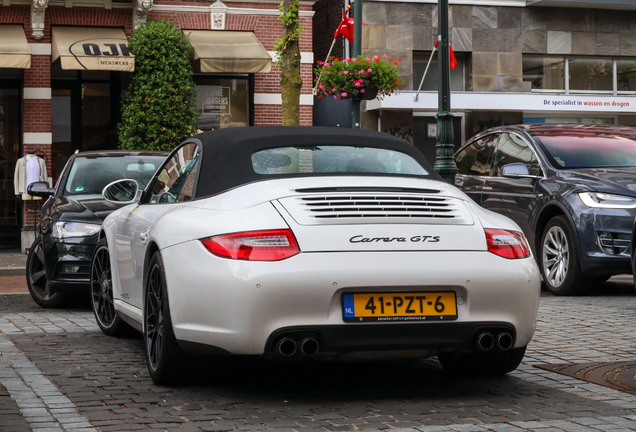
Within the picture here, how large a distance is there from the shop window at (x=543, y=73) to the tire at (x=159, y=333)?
20687 millimetres

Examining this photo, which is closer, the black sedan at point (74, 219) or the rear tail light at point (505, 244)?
the rear tail light at point (505, 244)

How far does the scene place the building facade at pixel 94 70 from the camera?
19.8m

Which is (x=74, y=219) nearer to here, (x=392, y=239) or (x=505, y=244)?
(x=392, y=239)

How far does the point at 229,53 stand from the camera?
66.9 feet

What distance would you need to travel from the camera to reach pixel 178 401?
201 inches

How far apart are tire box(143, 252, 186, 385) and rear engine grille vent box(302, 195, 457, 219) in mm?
963

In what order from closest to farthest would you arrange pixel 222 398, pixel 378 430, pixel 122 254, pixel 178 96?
pixel 378 430 → pixel 222 398 → pixel 122 254 → pixel 178 96

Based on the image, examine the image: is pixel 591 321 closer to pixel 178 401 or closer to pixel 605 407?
pixel 605 407

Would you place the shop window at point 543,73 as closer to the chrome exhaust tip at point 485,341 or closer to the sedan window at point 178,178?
the sedan window at point 178,178

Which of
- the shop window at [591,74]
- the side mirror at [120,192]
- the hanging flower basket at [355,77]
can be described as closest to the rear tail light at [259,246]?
the side mirror at [120,192]

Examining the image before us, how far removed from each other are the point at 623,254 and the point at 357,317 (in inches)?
224

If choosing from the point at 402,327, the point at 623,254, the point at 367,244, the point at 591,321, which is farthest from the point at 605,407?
the point at 623,254

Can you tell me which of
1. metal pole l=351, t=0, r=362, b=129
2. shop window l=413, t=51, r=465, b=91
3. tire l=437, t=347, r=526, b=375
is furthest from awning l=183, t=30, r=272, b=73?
tire l=437, t=347, r=526, b=375

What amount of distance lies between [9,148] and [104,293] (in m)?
14.0
